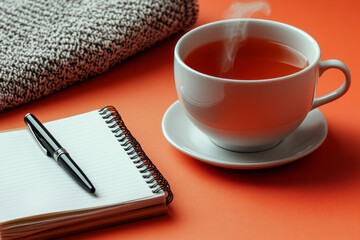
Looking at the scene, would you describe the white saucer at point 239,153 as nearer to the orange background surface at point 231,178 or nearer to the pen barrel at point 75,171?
the orange background surface at point 231,178

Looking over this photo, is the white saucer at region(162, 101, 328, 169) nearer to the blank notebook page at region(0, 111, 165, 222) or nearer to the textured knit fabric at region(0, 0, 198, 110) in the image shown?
the blank notebook page at region(0, 111, 165, 222)

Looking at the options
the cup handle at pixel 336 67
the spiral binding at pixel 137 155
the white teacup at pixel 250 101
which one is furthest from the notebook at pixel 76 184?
the cup handle at pixel 336 67

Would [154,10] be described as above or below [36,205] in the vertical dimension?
above

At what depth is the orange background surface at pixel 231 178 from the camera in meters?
0.57

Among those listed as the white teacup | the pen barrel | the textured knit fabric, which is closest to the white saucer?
the white teacup

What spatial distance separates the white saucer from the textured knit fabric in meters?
0.25

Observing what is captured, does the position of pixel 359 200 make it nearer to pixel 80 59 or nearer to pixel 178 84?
pixel 178 84

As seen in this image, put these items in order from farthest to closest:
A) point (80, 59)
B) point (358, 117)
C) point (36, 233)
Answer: point (80, 59)
point (358, 117)
point (36, 233)

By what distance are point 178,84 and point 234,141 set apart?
114 millimetres

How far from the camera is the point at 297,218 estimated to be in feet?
1.91

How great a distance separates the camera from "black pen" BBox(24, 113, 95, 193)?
0.60m

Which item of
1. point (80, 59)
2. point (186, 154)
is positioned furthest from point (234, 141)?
point (80, 59)

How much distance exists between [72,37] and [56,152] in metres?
0.33

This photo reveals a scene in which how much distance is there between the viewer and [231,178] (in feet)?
2.14
